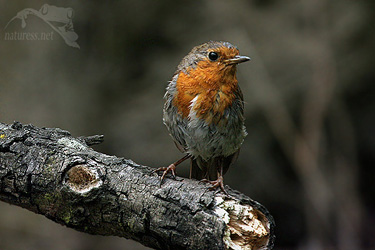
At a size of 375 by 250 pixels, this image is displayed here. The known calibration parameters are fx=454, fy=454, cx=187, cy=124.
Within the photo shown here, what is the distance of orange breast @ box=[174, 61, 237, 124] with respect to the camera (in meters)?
3.04

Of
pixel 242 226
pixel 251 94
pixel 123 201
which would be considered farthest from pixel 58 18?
pixel 242 226

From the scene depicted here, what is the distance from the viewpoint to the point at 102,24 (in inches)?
222

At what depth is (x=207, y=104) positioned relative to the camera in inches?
119

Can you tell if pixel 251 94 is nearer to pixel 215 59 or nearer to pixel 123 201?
pixel 215 59

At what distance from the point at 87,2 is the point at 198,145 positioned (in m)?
3.16

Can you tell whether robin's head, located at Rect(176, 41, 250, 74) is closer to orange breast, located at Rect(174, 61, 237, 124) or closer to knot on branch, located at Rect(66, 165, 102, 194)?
orange breast, located at Rect(174, 61, 237, 124)

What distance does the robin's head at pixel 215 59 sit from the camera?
3.10 m

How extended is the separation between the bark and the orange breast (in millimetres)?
793

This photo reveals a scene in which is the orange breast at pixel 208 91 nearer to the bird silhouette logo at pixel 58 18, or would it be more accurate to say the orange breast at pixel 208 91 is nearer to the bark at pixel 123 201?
the bark at pixel 123 201

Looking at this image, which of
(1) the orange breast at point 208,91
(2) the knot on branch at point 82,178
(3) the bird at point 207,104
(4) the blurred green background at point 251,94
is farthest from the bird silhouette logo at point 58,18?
(2) the knot on branch at point 82,178

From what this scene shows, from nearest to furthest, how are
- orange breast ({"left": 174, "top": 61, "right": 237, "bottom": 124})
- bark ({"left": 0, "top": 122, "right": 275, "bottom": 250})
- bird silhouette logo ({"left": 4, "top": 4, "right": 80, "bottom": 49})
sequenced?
bark ({"left": 0, "top": 122, "right": 275, "bottom": 250}) < orange breast ({"left": 174, "top": 61, "right": 237, "bottom": 124}) < bird silhouette logo ({"left": 4, "top": 4, "right": 80, "bottom": 49})

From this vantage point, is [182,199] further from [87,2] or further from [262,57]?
[87,2]

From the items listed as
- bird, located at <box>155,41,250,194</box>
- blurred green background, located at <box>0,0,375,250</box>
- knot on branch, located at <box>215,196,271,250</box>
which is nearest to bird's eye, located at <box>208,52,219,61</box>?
bird, located at <box>155,41,250,194</box>

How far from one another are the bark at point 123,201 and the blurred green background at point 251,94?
3.12 m
